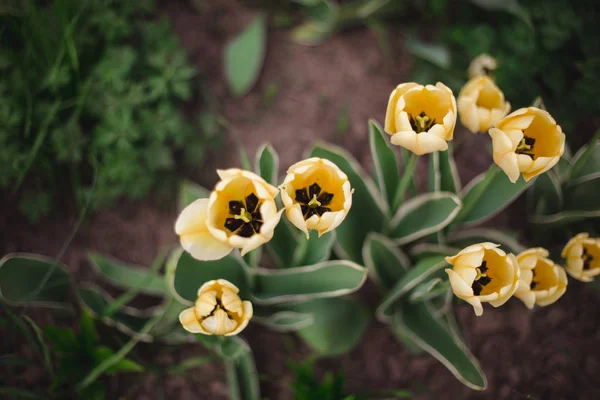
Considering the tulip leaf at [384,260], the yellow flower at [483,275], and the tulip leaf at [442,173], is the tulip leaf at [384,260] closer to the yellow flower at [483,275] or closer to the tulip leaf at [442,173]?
the tulip leaf at [442,173]

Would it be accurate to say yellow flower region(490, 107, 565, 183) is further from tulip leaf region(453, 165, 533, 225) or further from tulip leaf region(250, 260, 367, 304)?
tulip leaf region(250, 260, 367, 304)

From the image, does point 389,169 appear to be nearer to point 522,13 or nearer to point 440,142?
point 440,142

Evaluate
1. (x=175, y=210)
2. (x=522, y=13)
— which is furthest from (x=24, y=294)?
(x=522, y=13)

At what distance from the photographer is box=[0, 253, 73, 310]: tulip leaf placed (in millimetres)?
1389

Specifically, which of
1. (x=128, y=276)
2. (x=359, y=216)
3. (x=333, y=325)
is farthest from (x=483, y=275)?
(x=128, y=276)

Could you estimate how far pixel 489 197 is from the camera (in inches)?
52.7

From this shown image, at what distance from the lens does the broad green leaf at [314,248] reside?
1213mm

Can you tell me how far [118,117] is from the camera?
1571mm

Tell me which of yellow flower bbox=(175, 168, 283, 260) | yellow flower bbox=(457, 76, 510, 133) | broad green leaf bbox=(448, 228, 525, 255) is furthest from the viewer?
broad green leaf bbox=(448, 228, 525, 255)

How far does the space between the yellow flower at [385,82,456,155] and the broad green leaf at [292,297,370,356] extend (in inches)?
24.7

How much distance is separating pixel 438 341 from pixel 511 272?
41 centimetres

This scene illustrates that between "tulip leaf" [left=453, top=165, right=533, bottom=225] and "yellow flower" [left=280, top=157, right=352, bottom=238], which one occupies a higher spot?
"yellow flower" [left=280, top=157, right=352, bottom=238]

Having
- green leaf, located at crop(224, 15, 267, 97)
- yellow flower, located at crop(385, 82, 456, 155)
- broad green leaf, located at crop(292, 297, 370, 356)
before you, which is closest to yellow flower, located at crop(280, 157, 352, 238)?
yellow flower, located at crop(385, 82, 456, 155)

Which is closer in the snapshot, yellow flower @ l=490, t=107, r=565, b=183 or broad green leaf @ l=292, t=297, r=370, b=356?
yellow flower @ l=490, t=107, r=565, b=183
